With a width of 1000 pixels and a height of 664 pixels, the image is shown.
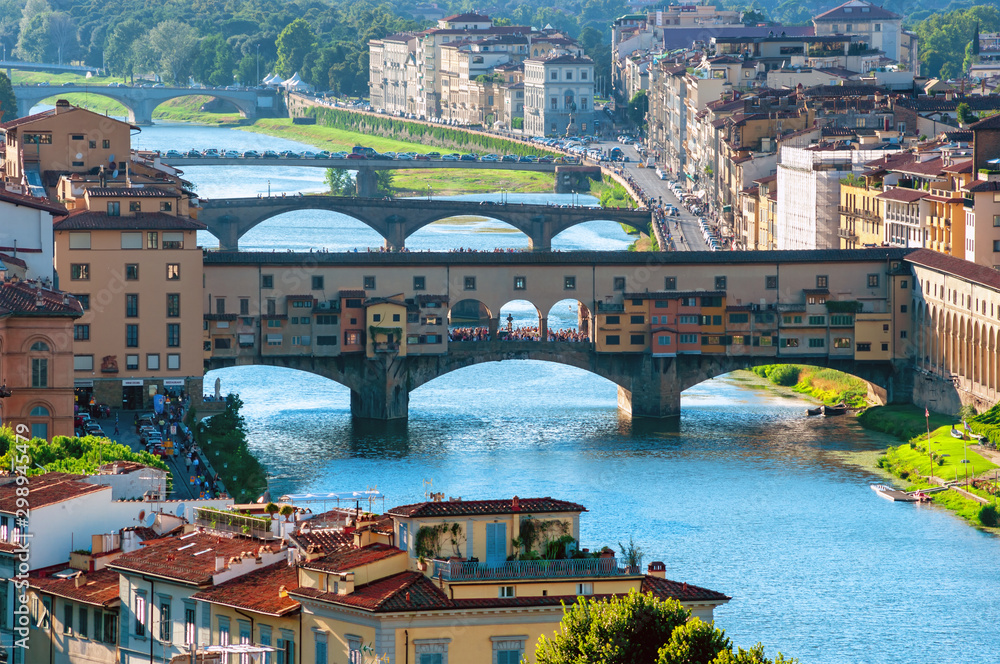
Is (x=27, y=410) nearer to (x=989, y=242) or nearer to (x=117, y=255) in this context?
(x=117, y=255)

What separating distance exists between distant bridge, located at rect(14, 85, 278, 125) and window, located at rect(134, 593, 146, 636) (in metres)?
134

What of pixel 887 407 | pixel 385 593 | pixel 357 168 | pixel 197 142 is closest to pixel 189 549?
pixel 385 593

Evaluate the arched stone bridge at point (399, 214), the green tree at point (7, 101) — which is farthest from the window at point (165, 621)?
the green tree at point (7, 101)

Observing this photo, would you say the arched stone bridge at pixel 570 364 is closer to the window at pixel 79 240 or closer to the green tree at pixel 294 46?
the window at pixel 79 240

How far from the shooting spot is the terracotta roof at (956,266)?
7162 cm

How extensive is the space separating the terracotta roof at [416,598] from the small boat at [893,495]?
3338 cm

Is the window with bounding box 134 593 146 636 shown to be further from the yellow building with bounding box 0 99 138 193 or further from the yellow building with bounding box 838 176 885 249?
the yellow building with bounding box 838 176 885 249

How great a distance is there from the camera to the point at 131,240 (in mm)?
70875

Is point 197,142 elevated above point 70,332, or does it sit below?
above

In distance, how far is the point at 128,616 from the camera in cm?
3022

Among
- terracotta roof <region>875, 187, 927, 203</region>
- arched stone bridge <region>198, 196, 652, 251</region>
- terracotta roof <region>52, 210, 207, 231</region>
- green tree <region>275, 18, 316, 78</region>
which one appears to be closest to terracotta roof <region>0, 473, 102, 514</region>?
terracotta roof <region>52, 210, 207, 231</region>

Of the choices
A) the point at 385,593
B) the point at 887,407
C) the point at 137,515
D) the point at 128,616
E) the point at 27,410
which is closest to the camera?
the point at 385,593

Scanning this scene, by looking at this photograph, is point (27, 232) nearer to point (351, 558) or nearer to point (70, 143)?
point (70, 143)

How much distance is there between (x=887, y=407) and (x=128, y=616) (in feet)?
163
